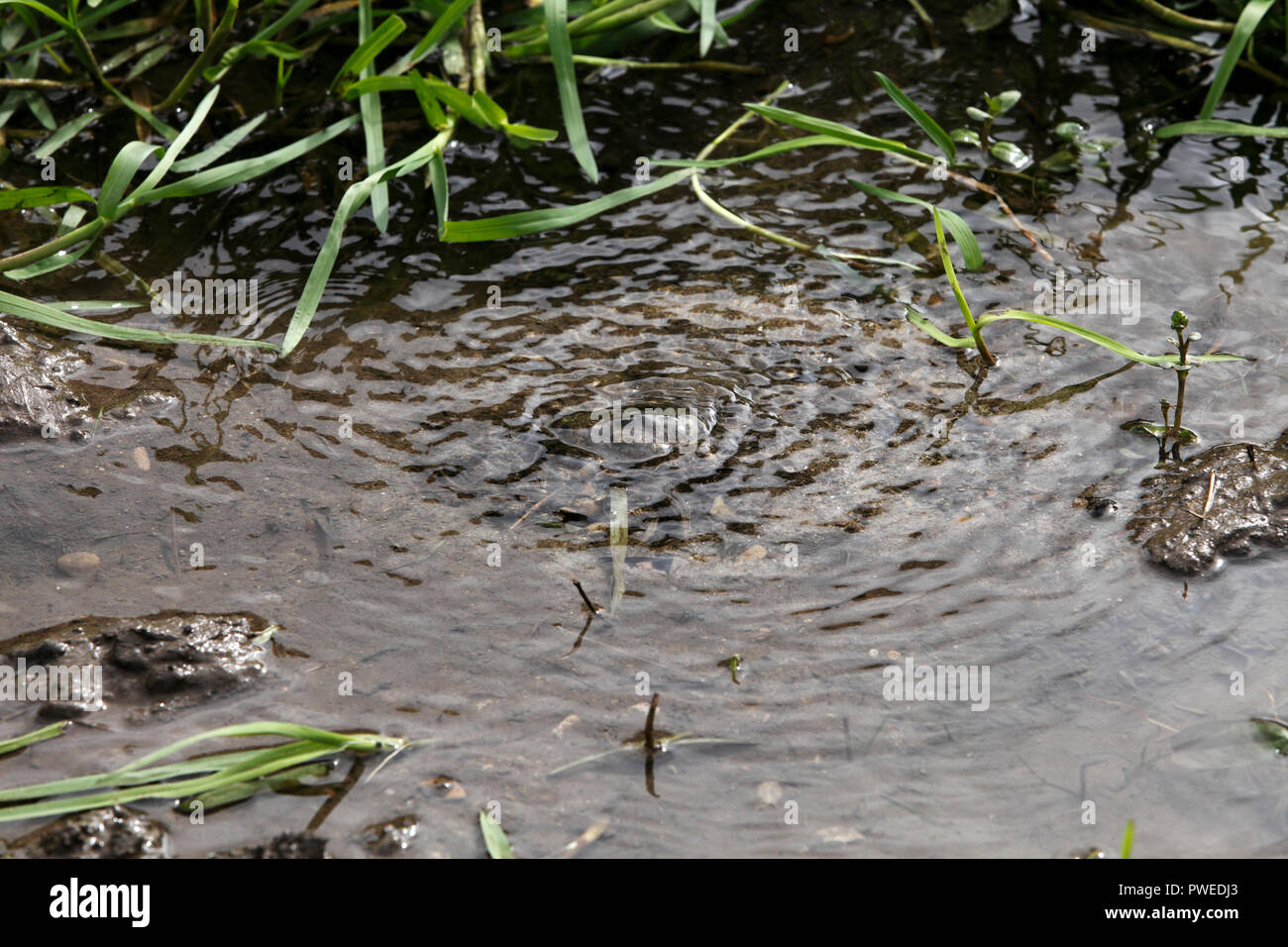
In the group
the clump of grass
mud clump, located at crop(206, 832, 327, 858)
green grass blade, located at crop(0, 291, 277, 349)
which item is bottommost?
mud clump, located at crop(206, 832, 327, 858)

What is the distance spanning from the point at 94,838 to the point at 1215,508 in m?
2.48

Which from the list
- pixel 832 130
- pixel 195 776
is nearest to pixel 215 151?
pixel 832 130

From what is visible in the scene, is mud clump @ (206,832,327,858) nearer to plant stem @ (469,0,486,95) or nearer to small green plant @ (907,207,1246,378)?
small green plant @ (907,207,1246,378)

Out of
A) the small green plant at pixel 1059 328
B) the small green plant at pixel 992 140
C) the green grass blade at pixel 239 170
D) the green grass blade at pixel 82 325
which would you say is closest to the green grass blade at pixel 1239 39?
the small green plant at pixel 992 140

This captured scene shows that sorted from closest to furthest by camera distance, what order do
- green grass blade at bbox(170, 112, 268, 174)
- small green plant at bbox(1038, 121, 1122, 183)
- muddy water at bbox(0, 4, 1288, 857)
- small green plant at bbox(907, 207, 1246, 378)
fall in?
muddy water at bbox(0, 4, 1288, 857) < small green plant at bbox(907, 207, 1246, 378) < green grass blade at bbox(170, 112, 268, 174) < small green plant at bbox(1038, 121, 1122, 183)

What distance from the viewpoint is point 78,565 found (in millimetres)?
2443

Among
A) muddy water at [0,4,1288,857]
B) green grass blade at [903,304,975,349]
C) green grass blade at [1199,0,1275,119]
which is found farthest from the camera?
green grass blade at [1199,0,1275,119]

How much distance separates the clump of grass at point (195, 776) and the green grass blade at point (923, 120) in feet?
7.56

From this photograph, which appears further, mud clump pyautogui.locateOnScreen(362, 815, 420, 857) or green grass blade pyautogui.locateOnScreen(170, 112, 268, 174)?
green grass blade pyautogui.locateOnScreen(170, 112, 268, 174)
